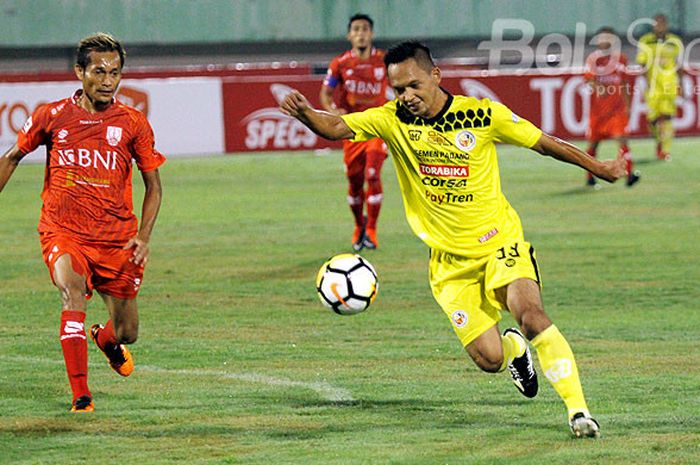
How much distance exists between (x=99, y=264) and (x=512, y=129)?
8.24ft

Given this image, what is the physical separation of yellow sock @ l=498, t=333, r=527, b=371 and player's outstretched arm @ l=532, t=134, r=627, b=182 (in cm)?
115

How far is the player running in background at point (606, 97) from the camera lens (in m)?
22.7

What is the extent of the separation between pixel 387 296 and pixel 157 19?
2580 centimetres

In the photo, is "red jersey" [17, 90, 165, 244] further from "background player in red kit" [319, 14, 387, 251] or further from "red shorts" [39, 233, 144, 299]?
"background player in red kit" [319, 14, 387, 251]

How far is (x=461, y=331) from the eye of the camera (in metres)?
7.86

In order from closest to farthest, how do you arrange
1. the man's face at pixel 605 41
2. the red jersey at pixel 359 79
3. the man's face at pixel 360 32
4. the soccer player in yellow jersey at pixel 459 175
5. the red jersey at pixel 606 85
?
1. the soccer player in yellow jersey at pixel 459 175
2. the man's face at pixel 360 32
3. the red jersey at pixel 359 79
4. the man's face at pixel 605 41
5. the red jersey at pixel 606 85

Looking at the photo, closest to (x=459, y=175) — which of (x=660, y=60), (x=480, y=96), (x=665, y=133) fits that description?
(x=665, y=133)

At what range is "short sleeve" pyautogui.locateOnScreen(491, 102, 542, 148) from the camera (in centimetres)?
761

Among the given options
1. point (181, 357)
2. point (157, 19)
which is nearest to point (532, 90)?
point (157, 19)

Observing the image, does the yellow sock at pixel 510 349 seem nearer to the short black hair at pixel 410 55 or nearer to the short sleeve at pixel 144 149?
the short black hair at pixel 410 55

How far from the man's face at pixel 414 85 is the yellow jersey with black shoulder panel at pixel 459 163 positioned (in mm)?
109

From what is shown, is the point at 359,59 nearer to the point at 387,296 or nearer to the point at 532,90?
the point at 387,296

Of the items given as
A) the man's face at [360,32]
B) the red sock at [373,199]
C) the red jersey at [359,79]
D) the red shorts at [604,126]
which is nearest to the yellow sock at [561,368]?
the red sock at [373,199]

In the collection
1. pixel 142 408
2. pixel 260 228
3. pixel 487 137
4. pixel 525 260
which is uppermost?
pixel 487 137
